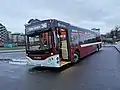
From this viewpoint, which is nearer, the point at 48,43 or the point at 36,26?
→ the point at 48,43

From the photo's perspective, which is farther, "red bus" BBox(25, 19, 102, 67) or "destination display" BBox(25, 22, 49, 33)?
"destination display" BBox(25, 22, 49, 33)

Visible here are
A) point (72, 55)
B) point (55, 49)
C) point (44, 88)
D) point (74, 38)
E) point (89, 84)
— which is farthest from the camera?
point (74, 38)

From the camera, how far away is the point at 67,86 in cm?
800

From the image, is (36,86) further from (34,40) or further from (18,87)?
(34,40)

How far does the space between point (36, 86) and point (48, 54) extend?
13.8 feet

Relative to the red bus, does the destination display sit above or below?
above

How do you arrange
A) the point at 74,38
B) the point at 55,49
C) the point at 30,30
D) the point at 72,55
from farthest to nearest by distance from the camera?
the point at 74,38 < the point at 72,55 < the point at 30,30 < the point at 55,49

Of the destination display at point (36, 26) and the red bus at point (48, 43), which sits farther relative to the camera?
the destination display at point (36, 26)

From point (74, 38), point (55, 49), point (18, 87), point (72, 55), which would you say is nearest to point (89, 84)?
point (18, 87)

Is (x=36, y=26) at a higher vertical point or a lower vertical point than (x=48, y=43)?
higher

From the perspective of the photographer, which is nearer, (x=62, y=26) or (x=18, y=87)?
(x=18, y=87)

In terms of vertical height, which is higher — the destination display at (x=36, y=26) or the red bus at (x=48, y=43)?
the destination display at (x=36, y=26)

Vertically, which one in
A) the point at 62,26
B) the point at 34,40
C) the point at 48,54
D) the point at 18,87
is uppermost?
the point at 62,26

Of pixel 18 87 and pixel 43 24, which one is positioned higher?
pixel 43 24
